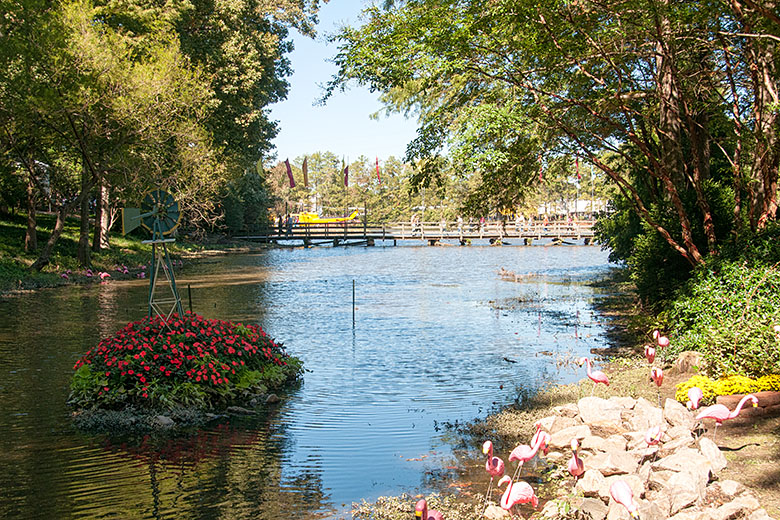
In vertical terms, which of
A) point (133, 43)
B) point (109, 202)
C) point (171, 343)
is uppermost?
A: point (133, 43)

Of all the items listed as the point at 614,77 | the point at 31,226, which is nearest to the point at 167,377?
the point at 614,77

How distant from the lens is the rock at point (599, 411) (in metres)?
7.85

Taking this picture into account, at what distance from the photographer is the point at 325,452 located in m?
8.55

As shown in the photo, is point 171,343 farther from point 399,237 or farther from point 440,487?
point 399,237

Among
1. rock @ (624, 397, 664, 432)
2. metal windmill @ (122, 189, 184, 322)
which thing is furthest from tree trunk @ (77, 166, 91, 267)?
rock @ (624, 397, 664, 432)

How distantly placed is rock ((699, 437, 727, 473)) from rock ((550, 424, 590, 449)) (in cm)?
124

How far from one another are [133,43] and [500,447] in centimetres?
2657

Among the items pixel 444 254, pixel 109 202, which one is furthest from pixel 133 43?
pixel 444 254

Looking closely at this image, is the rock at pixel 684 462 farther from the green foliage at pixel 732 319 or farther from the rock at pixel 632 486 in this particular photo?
the green foliage at pixel 732 319

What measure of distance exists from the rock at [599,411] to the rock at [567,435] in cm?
18

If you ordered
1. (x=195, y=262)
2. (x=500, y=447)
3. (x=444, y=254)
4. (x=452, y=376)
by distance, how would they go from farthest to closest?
(x=444, y=254) → (x=195, y=262) → (x=452, y=376) → (x=500, y=447)

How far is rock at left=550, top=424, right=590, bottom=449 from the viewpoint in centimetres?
763

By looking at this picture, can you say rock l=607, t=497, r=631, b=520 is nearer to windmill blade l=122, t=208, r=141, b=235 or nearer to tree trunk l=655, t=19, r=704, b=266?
tree trunk l=655, t=19, r=704, b=266

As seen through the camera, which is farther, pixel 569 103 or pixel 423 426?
pixel 569 103
